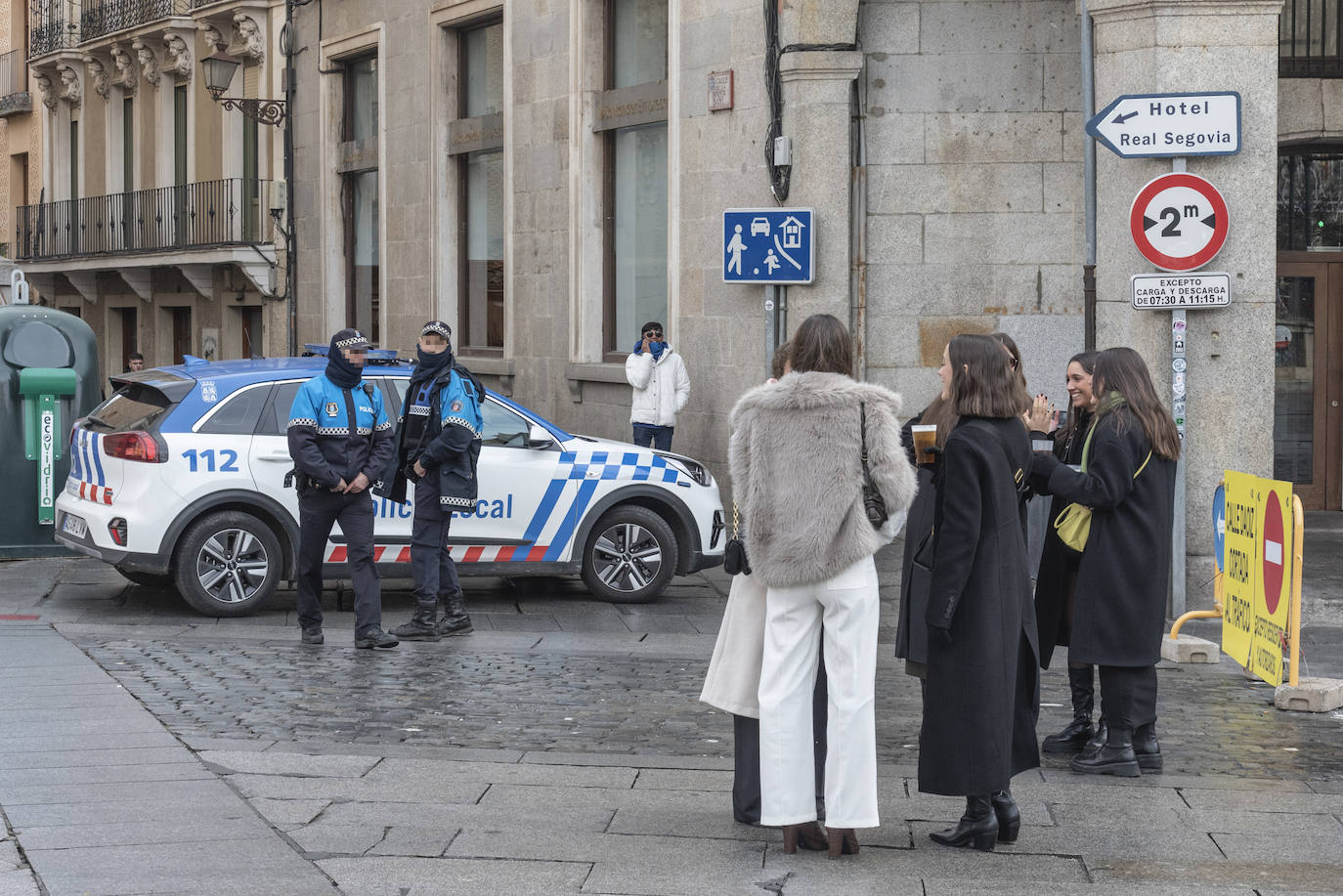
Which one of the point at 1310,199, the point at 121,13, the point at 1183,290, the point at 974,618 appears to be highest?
the point at 121,13

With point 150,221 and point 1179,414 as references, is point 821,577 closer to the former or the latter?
point 1179,414

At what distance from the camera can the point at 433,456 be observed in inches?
382

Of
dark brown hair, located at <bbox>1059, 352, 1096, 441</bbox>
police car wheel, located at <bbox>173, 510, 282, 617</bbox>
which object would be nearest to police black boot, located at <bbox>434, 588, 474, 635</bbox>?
police car wheel, located at <bbox>173, 510, 282, 617</bbox>

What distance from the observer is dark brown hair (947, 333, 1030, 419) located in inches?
224

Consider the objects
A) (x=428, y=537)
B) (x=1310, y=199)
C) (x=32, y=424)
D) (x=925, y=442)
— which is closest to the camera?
(x=925, y=442)

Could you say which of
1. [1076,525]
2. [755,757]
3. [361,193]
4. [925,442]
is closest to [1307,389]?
[1076,525]

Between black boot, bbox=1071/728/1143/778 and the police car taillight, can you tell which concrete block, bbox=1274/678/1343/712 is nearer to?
black boot, bbox=1071/728/1143/778

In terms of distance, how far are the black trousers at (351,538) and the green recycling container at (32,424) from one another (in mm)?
4275

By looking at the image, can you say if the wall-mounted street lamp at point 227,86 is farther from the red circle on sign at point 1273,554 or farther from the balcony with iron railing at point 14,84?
the red circle on sign at point 1273,554

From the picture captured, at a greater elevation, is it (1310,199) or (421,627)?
(1310,199)

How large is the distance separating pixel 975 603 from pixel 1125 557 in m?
1.54

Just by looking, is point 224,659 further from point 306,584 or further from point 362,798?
point 362,798

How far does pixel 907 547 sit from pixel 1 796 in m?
A: 3.23

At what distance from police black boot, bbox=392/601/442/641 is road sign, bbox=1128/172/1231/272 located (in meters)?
4.78
